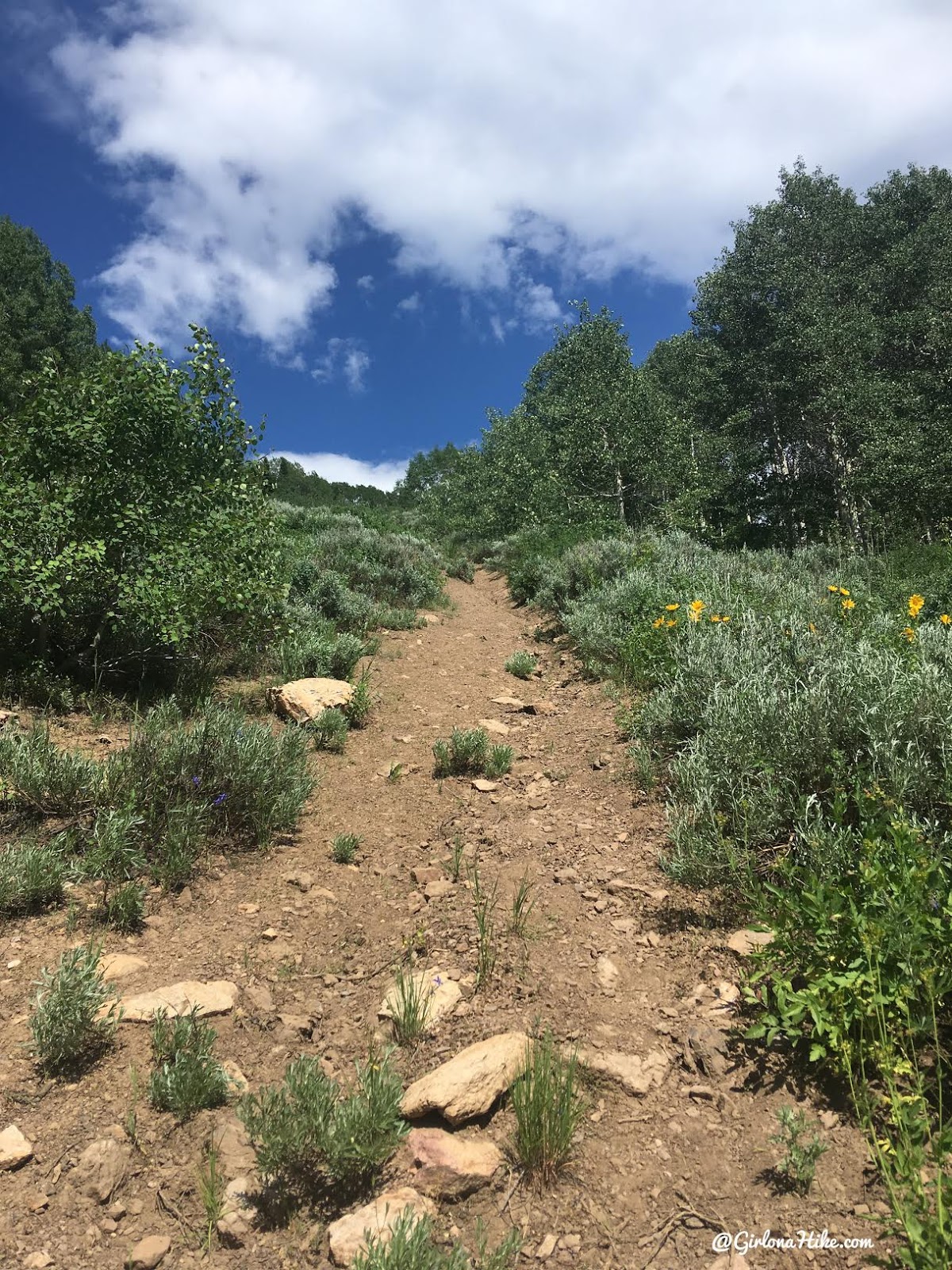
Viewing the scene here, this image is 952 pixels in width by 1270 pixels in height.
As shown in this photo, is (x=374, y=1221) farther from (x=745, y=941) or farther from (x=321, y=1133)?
(x=745, y=941)

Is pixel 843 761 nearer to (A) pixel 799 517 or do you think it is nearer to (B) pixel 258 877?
(B) pixel 258 877

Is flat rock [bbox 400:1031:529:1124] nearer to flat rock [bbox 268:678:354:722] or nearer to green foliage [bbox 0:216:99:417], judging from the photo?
flat rock [bbox 268:678:354:722]

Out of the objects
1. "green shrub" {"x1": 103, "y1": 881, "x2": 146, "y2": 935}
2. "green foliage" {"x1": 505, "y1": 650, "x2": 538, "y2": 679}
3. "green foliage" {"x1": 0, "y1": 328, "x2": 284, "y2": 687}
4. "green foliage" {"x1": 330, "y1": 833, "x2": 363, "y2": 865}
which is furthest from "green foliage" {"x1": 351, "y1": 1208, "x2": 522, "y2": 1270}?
"green foliage" {"x1": 505, "y1": 650, "x2": 538, "y2": 679}

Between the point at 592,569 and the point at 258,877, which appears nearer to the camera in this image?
the point at 258,877

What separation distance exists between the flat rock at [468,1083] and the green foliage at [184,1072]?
660 mm

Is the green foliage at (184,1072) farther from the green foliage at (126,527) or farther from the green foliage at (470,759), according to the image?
the green foliage at (126,527)

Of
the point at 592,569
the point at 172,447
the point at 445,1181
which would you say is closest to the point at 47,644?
the point at 172,447

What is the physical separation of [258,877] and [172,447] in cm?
411

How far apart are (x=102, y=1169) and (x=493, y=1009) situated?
1425 millimetres

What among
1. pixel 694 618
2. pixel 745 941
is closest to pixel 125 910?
pixel 745 941

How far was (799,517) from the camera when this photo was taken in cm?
2630

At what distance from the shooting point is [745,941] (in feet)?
9.85

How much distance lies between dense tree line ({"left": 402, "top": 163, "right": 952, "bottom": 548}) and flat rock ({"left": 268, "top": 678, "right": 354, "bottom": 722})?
11209 millimetres

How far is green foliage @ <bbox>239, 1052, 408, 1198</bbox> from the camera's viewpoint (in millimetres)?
2051
